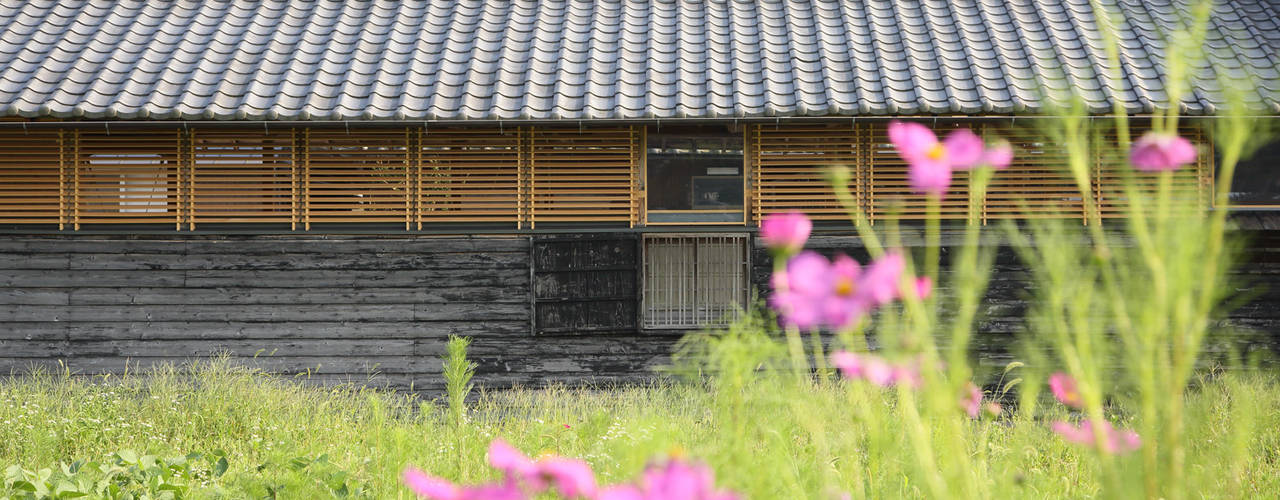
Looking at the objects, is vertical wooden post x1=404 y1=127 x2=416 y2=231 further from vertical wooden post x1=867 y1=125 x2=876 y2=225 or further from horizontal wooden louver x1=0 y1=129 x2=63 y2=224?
vertical wooden post x1=867 y1=125 x2=876 y2=225

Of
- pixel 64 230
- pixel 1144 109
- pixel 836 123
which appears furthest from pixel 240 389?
pixel 1144 109

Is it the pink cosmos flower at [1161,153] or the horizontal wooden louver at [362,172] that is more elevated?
the horizontal wooden louver at [362,172]

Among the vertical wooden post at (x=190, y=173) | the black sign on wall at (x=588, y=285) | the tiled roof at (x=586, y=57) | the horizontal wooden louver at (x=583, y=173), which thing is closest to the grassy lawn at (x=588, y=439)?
the black sign on wall at (x=588, y=285)

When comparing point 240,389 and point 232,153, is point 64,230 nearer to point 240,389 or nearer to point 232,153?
point 232,153

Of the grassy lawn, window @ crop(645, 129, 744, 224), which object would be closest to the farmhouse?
window @ crop(645, 129, 744, 224)

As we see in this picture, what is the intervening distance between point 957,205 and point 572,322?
3.20m

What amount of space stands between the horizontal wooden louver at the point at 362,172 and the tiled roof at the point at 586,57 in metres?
0.43

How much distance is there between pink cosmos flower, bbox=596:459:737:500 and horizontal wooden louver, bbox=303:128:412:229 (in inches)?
252

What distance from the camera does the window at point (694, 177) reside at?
701 cm

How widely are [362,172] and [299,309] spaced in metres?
1.18

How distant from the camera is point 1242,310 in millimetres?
7023

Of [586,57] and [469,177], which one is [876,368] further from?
[586,57]

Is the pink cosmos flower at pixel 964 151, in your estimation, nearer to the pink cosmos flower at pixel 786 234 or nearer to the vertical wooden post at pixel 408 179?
the pink cosmos flower at pixel 786 234

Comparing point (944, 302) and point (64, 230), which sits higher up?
point (64, 230)
